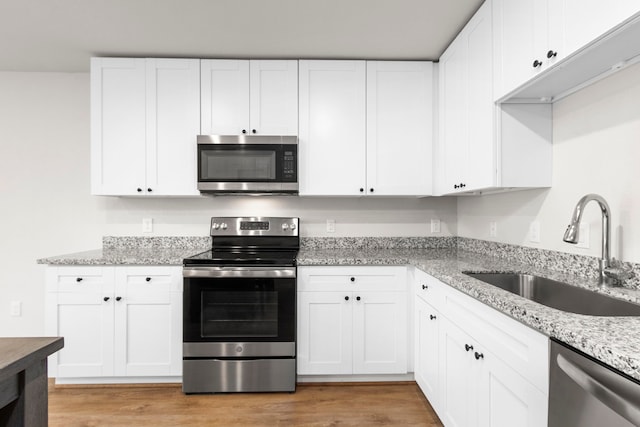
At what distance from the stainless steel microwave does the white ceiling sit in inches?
25.2

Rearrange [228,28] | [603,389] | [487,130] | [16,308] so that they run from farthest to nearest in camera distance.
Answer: [16,308] < [228,28] < [487,130] < [603,389]

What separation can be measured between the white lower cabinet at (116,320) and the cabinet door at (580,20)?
92.7 inches

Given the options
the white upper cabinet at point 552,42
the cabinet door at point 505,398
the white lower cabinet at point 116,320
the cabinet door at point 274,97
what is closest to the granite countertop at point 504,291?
the white lower cabinet at point 116,320

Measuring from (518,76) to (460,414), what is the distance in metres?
1.55

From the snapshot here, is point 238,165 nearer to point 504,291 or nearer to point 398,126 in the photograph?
point 398,126

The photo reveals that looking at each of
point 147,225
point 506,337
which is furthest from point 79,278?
point 506,337

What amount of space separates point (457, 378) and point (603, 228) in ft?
2.92

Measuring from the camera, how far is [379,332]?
7.79 feet

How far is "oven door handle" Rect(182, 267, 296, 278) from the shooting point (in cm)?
225

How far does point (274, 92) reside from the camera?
8.50 ft

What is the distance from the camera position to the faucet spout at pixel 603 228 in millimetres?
1274

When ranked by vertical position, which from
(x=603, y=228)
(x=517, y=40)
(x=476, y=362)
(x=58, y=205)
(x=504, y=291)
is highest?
(x=517, y=40)

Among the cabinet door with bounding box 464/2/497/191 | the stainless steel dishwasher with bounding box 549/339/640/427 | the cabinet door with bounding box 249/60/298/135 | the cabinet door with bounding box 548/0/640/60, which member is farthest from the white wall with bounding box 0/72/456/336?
the stainless steel dishwasher with bounding box 549/339/640/427

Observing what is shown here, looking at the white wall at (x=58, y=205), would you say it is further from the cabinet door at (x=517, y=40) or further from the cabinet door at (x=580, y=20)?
the cabinet door at (x=580, y=20)
